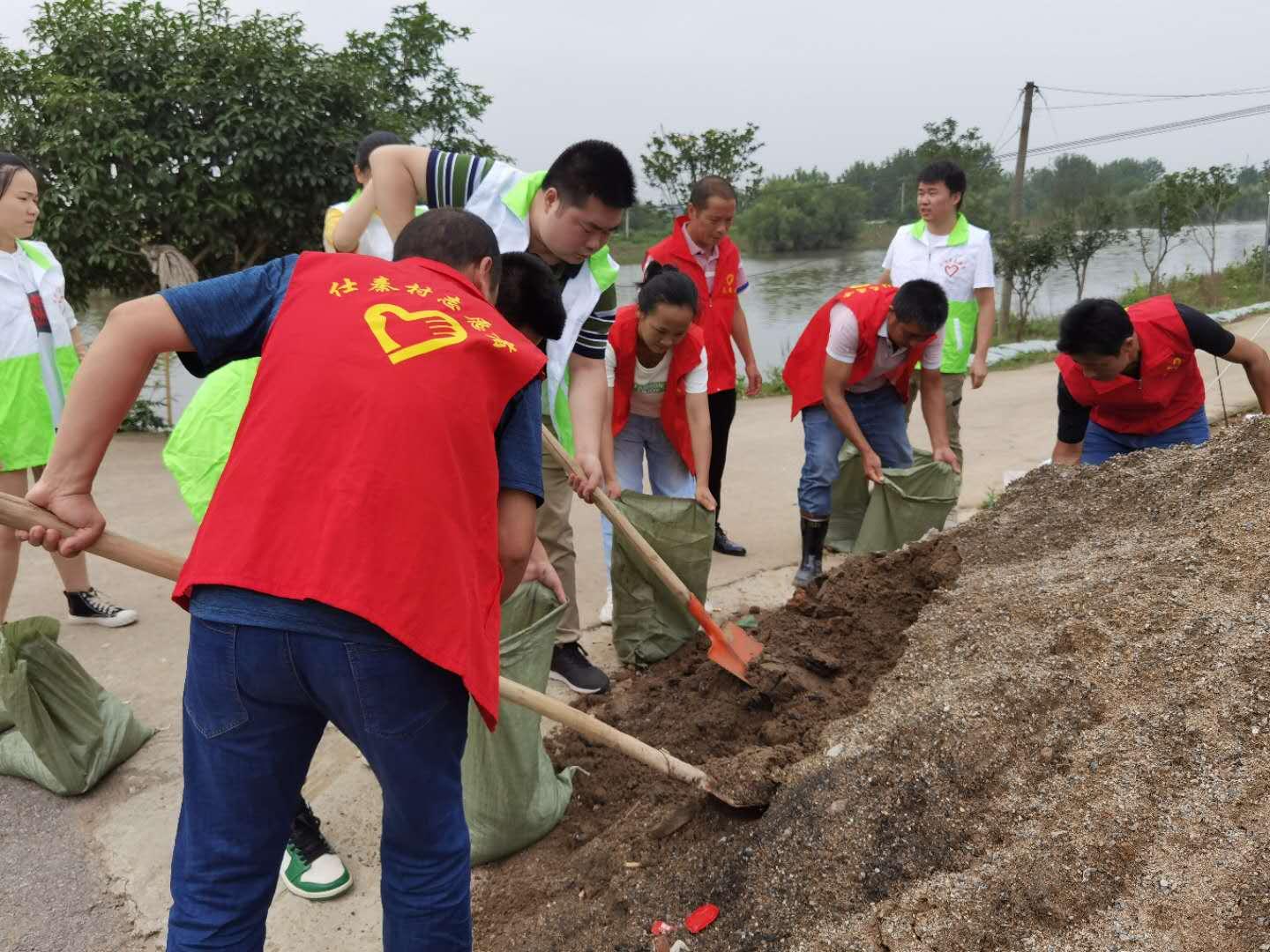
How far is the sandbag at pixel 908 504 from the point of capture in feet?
12.9

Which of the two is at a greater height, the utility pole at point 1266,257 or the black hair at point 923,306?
the black hair at point 923,306

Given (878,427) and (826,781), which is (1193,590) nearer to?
(826,781)

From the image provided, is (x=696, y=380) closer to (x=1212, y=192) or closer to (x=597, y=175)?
(x=597, y=175)

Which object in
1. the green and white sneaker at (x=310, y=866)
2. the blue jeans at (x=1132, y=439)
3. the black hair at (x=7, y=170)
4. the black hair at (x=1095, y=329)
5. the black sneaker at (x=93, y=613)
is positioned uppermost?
the black hair at (x=7, y=170)

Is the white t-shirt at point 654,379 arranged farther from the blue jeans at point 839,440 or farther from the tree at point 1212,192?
the tree at point 1212,192

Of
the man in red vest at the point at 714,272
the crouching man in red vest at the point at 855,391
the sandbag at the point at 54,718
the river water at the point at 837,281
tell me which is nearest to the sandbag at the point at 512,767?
the sandbag at the point at 54,718

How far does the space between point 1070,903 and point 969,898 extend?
0.54ft

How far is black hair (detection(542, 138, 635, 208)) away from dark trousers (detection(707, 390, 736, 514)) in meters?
1.80

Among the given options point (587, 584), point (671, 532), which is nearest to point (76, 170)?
point (587, 584)

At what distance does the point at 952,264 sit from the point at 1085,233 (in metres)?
13.4

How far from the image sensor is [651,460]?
3746mm

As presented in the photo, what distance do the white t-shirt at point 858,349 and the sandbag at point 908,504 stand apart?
0.41 metres

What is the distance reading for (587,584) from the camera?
4.14m

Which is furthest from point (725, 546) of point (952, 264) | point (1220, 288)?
point (1220, 288)
